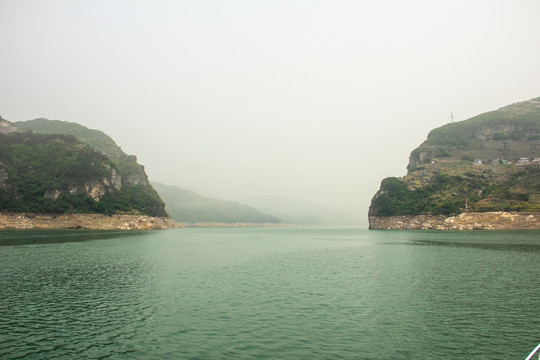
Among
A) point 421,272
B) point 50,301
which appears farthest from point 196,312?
point 421,272

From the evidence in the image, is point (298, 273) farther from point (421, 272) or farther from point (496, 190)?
point (496, 190)

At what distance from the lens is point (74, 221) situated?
145 metres

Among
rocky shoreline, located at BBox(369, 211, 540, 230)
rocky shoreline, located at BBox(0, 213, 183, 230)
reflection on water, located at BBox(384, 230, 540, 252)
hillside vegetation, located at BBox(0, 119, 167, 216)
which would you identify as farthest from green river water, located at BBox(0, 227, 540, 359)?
hillside vegetation, located at BBox(0, 119, 167, 216)

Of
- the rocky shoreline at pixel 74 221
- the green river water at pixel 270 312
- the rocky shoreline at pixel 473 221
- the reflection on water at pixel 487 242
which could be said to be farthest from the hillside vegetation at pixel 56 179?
the rocky shoreline at pixel 473 221

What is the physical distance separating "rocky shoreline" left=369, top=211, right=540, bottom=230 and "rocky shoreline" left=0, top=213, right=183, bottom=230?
14325 cm

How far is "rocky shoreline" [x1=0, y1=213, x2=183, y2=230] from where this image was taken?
128 m

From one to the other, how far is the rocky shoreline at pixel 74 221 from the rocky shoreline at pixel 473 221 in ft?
470

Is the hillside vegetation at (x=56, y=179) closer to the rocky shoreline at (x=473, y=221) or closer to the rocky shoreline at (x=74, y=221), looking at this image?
the rocky shoreline at (x=74, y=221)

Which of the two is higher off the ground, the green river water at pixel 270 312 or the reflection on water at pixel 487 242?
the green river water at pixel 270 312

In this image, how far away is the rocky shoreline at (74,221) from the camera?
419ft

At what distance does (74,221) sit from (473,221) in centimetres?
17521

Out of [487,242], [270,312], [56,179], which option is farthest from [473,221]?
[56,179]

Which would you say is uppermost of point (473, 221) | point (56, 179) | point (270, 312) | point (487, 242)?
point (56, 179)

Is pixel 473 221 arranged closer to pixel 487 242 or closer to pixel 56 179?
pixel 487 242
